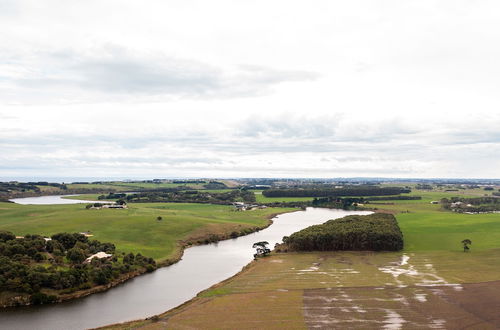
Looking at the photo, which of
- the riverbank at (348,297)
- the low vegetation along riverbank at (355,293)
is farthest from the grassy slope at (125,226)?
the riverbank at (348,297)

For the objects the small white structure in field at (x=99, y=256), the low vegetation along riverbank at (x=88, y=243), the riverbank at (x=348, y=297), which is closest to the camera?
the riverbank at (x=348, y=297)

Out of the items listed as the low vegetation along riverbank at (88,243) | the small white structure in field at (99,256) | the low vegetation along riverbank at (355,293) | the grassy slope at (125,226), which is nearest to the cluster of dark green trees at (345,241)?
the low vegetation along riverbank at (355,293)

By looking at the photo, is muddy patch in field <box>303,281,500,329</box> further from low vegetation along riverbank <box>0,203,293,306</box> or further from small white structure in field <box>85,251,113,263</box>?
small white structure in field <box>85,251,113,263</box>

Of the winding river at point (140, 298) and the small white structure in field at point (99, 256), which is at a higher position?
the small white structure in field at point (99, 256)

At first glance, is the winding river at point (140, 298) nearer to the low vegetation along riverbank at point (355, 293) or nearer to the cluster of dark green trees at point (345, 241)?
the low vegetation along riverbank at point (355, 293)

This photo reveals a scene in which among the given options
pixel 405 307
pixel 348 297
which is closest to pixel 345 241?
pixel 348 297

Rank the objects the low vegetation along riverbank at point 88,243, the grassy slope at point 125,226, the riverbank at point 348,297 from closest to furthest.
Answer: the riverbank at point 348,297 < the low vegetation along riverbank at point 88,243 < the grassy slope at point 125,226

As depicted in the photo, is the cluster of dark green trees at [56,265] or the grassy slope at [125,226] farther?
the grassy slope at [125,226]

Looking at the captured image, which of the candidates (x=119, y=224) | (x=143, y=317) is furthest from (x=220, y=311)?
(x=119, y=224)

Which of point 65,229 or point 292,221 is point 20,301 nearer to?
point 65,229
